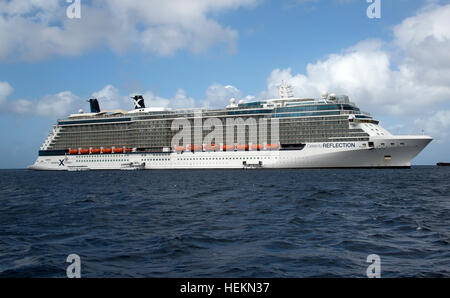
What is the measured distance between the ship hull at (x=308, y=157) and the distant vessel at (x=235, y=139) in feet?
0.51

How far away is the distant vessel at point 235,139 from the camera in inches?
2746

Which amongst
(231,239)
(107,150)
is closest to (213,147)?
(107,150)

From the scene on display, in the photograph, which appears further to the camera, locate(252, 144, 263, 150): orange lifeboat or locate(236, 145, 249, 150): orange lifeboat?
locate(236, 145, 249, 150): orange lifeboat

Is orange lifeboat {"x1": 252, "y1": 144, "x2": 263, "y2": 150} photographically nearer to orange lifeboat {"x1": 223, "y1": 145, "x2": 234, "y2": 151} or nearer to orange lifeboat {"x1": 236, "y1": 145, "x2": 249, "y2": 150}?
orange lifeboat {"x1": 236, "y1": 145, "x2": 249, "y2": 150}

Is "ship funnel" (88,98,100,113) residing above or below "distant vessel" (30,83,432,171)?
above

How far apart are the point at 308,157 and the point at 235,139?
1745 cm

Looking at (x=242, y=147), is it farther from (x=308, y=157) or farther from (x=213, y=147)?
(x=308, y=157)

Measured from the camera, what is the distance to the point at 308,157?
72.1m

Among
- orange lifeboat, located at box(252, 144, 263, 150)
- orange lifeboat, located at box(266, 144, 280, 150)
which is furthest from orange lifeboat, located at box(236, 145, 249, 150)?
orange lifeboat, located at box(266, 144, 280, 150)

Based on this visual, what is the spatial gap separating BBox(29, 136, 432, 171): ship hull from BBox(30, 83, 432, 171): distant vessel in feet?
0.51

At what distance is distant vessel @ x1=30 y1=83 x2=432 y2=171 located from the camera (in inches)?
2746

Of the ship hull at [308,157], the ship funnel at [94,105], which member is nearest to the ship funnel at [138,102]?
the ship funnel at [94,105]

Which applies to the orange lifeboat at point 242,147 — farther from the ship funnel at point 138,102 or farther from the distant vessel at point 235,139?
the ship funnel at point 138,102

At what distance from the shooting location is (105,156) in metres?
95.4
